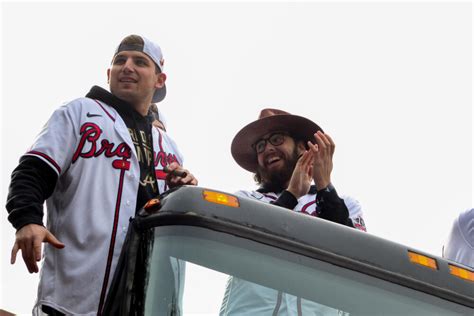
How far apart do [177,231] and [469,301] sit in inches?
44.9

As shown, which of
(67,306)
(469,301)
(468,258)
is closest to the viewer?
(469,301)

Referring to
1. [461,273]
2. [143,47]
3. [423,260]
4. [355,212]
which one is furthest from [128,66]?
[461,273]

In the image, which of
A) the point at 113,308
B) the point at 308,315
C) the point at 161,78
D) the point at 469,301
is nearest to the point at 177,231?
the point at 113,308

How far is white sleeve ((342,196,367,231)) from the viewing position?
4375 mm

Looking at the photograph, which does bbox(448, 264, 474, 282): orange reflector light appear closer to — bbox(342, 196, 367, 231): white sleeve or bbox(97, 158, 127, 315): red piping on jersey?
bbox(342, 196, 367, 231): white sleeve

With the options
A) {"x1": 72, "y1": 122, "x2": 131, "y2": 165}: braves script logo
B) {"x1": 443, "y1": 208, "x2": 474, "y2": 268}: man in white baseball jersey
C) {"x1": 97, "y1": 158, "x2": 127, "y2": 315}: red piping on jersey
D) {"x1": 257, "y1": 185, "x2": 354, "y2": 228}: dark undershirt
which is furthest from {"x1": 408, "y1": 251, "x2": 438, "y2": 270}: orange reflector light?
{"x1": 72, "y1": 122, "x2": 131, "y2": 165}: braves script logo

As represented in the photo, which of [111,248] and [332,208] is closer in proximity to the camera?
[111,248]

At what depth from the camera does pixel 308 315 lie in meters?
2.99

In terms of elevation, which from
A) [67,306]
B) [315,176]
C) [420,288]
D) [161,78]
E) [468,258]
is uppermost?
[161,78]

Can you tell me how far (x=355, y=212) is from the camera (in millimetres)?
4484

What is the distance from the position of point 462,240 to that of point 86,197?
1959 millimetres

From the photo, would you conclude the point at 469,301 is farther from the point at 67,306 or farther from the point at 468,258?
the point at 67,306

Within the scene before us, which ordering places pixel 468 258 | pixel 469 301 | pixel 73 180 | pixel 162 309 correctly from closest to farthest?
pixel 162 309 < pixel 469 301 < pixel 73 180 < pixel 468 258

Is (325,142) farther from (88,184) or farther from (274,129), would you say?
(88,184)
